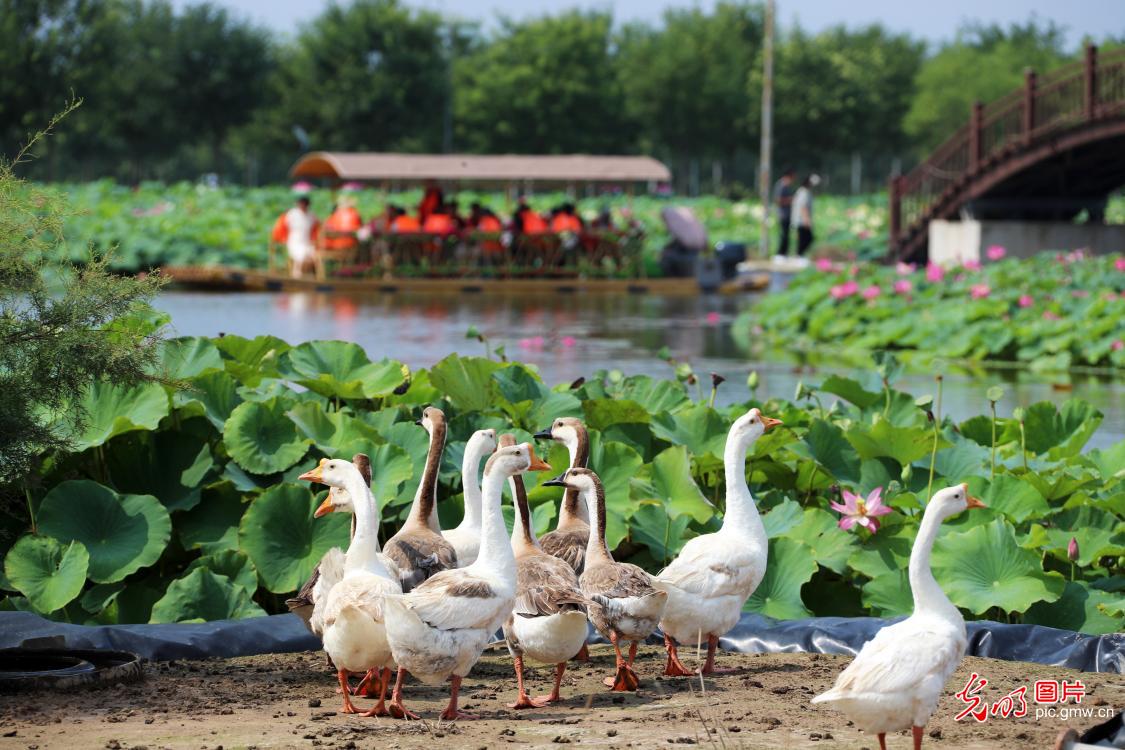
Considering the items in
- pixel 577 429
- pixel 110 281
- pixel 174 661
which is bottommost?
pixel 174 661

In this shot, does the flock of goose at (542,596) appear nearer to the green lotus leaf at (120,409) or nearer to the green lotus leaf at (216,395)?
the green lotus leaf at (120,409)

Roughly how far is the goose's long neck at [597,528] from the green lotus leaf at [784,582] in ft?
3.49

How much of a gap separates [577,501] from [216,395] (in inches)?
80.4

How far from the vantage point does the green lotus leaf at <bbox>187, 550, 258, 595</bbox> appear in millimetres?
6484

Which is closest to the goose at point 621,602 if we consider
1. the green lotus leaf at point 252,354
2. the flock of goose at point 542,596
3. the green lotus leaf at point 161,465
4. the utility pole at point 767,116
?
the flock of goose at point 542,596

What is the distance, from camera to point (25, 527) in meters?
6.74

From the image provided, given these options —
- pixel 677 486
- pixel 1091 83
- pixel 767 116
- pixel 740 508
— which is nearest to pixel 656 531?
pixel 677 486

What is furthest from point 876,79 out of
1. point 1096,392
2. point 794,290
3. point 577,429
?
point 577,429

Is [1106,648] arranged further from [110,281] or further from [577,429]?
[110,281]

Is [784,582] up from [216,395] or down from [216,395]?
down

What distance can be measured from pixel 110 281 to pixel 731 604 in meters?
2.43

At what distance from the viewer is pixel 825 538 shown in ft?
21.6

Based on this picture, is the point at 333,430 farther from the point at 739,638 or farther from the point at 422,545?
the point at 739,638

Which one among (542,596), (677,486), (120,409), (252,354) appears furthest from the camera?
(252,354)
